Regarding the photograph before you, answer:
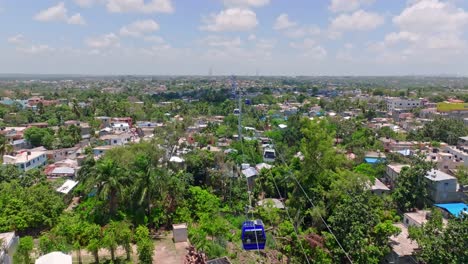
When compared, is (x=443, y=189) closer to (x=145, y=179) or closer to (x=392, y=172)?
(x=392, y=172)

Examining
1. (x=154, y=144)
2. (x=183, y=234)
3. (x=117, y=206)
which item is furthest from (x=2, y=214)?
(x=154, y=144)

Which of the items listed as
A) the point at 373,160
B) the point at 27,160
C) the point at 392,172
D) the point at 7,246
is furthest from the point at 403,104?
the point at 7,246

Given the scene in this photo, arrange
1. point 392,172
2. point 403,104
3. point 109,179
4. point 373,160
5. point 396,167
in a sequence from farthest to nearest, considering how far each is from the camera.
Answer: point 403,104 < point 373,160 < point 396,167 < point 392,172 < point 109,179

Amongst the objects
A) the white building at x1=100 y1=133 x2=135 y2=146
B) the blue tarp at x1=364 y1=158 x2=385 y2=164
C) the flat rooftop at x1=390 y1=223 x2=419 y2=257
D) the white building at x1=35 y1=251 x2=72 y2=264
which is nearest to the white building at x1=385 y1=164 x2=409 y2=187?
the blue tarp at x1=364 y1=158 x2=385 y2=164

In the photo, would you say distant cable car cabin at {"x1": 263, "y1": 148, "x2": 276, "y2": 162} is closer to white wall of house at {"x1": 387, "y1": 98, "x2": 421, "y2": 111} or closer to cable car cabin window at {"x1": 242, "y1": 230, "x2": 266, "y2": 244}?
cable car cabin window at {"x1": 242, "y1": 230, "x2": 266, "y2": 244}

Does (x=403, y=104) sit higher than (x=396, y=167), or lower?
higher
